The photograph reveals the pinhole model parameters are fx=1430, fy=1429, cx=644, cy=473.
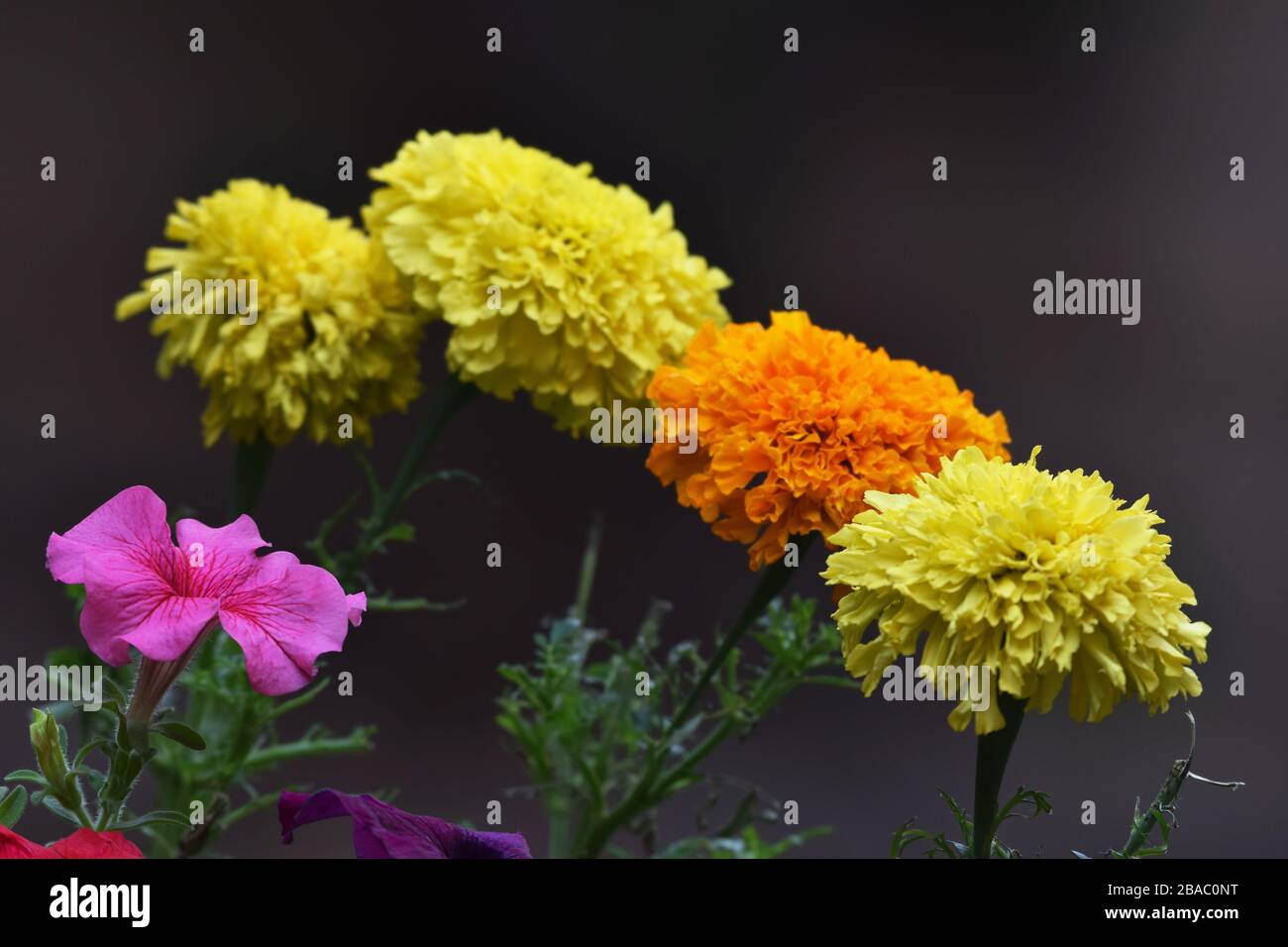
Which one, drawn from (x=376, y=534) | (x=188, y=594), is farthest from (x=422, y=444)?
(x=188, y=594)

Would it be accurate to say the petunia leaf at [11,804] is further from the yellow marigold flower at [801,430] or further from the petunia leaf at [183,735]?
the yellow marigold flower at [801,430]

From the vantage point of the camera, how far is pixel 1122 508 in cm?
49

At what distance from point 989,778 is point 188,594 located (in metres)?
0.27

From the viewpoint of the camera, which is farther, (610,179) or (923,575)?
(610,179)

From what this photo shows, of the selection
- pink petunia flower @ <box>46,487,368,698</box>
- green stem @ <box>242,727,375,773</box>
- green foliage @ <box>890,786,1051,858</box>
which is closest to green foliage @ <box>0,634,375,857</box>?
green stem @ <box>242,727,375,773</box>

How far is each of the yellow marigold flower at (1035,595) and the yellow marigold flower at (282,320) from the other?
1.16 feet

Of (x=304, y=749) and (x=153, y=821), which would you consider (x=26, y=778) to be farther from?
(x=304, y=749)

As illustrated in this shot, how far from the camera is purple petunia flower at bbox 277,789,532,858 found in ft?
1.41

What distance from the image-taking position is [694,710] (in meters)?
Answer: 0.67
